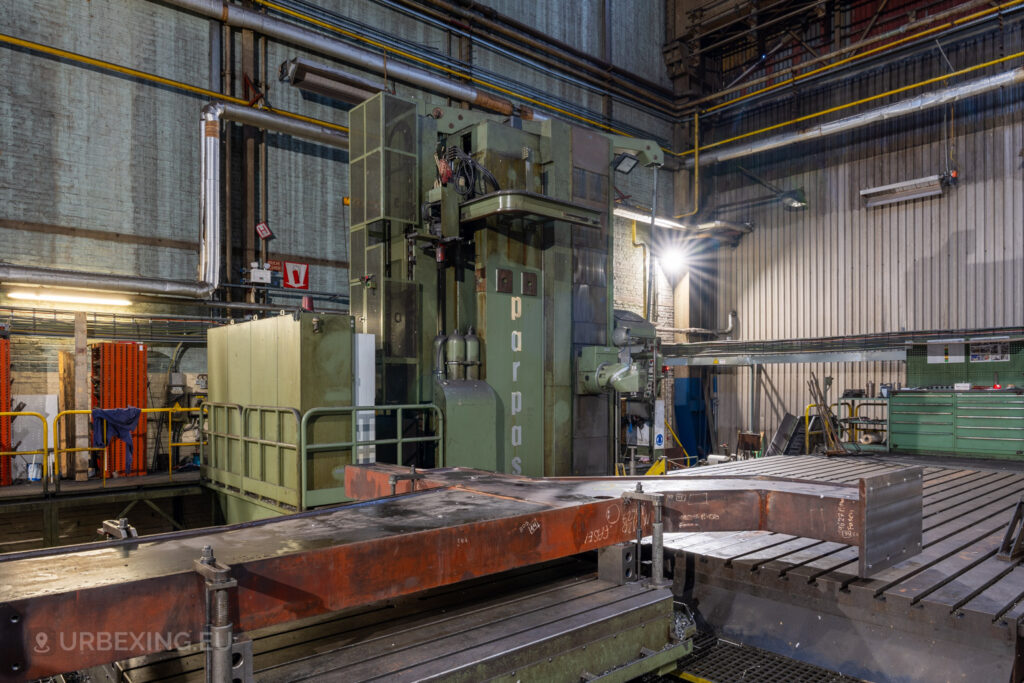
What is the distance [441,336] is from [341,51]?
20.4 ft

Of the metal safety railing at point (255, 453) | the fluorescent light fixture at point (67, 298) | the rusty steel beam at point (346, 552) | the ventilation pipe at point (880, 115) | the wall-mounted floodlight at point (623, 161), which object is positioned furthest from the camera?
the ventilation pipe at point (880, 115)

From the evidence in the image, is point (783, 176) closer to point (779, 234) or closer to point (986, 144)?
point (779, 234)

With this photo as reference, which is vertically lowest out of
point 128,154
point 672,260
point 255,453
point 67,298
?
point 255,453

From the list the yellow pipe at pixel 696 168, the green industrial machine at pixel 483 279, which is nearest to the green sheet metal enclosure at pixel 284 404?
the green industrial machine at pixel 483 279

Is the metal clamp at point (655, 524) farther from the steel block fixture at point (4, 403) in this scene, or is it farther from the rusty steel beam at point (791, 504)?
the steel block fixture at point (4, 403)

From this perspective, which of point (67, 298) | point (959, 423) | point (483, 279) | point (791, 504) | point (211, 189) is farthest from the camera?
point (959, 423)

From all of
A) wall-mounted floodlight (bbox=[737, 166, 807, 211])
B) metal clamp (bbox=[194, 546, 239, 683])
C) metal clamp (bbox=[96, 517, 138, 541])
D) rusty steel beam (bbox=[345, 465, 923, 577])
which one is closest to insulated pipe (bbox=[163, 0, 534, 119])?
wall-mounted floodlight (bbox=[737, 166, 807, 211])

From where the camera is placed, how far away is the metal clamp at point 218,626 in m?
1.71

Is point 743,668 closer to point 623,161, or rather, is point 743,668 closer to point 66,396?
point 623,161

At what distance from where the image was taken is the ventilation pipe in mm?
12195

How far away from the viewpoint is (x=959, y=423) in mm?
10383

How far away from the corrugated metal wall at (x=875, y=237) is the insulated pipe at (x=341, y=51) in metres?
7.85

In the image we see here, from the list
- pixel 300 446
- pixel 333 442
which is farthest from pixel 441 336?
pixel 300 446

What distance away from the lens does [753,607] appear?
3643 mm
